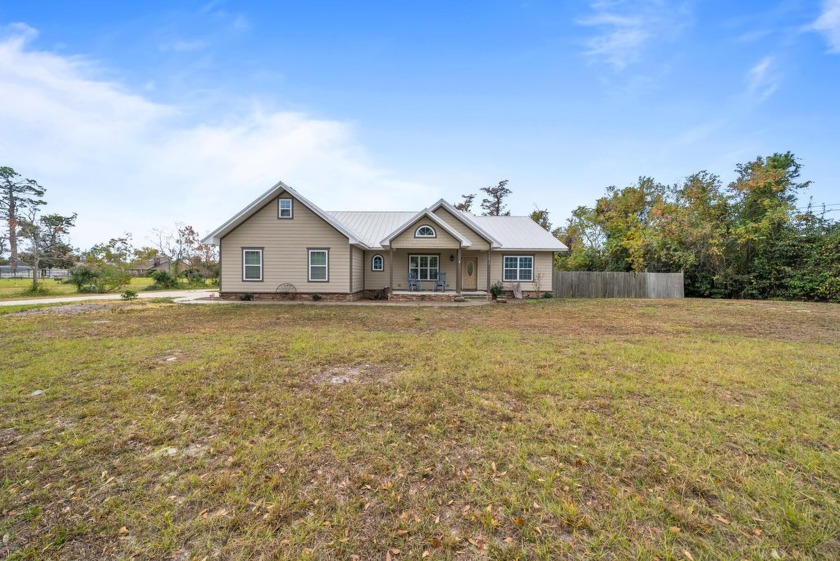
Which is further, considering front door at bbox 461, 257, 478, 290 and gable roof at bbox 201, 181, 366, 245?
front door at bbox 461, 257, 478, 290

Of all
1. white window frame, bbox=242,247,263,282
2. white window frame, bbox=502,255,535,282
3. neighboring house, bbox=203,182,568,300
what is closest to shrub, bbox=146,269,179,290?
neighboring house, bbox=203,182,568,300

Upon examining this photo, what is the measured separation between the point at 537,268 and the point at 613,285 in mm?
5269

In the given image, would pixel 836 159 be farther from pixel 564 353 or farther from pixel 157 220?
pixel 157 220

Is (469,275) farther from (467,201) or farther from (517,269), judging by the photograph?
(467,201)

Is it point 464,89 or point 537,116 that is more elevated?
point 464,89

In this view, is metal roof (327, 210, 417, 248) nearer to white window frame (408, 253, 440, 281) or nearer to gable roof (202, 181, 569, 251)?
gable roof (202, 181, 569, 251)

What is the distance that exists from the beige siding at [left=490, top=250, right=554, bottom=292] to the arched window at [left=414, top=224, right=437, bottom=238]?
15.8 ft

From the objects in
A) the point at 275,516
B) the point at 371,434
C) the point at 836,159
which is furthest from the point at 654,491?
the point at 836,159

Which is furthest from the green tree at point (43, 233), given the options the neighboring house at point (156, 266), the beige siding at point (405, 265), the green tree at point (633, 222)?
the green tree at point (633, 222)

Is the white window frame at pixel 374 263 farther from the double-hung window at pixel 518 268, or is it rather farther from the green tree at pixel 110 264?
the green tree at pixel 110 264

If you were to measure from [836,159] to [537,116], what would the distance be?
20.1 meters

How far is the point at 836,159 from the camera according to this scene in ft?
70.9

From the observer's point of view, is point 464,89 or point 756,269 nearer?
point 464,89

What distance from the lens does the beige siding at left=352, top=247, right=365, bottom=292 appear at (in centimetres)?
1791
